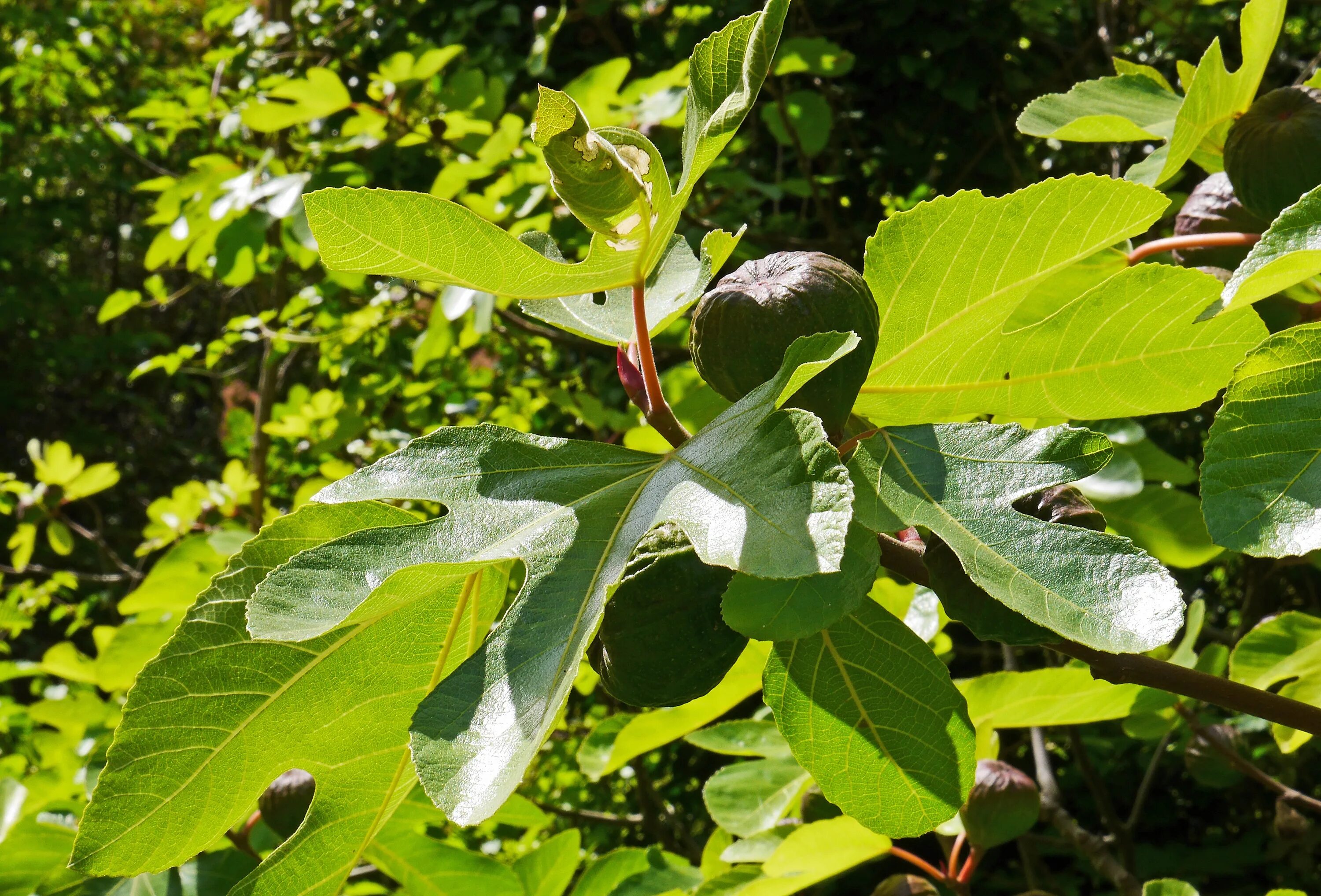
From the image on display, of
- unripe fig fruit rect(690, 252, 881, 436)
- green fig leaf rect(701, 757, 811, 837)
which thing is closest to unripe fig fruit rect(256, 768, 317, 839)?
green fig leaf rect(701, 757, 811, 837)

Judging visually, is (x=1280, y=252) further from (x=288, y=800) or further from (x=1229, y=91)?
(x=288, y=800)

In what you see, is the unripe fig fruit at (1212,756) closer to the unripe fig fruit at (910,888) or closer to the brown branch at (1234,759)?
the brown branch at (1234,759)

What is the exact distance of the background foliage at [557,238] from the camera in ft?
6.88

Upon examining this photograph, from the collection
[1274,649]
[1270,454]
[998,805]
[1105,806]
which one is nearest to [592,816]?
[1105,806]

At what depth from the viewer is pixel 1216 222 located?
0.94m

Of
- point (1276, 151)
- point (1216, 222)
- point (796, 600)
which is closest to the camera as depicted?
point (796, 600)

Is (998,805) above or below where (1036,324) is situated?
below

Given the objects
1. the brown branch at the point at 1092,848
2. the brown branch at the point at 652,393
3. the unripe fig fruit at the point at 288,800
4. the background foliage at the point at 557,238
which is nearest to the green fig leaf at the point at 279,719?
the brown branch at the point at 652,393

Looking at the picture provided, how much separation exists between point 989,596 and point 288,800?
2.98ft

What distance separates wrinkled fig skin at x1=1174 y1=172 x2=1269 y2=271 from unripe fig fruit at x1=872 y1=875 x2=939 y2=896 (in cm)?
73

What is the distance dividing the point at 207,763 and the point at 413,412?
2474mm

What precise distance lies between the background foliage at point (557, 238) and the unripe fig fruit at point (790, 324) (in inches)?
35.5

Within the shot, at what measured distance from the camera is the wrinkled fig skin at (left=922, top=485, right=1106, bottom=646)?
56 cm

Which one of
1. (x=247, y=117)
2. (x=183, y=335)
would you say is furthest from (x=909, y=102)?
(x=183, y=335)
